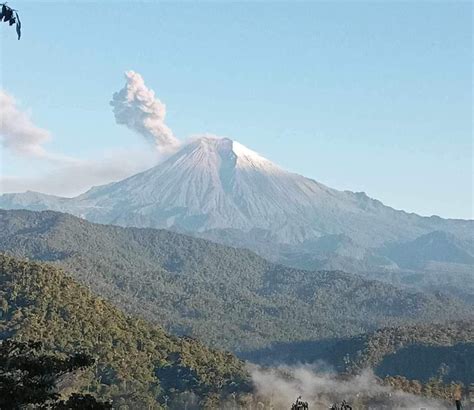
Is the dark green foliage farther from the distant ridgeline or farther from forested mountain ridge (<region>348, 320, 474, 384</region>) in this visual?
forested mountain ridge (<region>348, 320, 474, 384</region>)

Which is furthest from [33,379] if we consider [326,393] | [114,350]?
[326,393]

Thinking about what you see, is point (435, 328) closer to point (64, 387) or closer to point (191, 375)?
point (191, 375)

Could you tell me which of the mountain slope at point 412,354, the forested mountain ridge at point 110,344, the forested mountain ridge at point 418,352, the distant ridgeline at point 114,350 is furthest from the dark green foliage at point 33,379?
the forested mountain ridge at point 418,352

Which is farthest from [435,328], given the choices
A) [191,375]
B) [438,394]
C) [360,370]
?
[191,375]

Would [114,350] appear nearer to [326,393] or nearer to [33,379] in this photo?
[326,393]

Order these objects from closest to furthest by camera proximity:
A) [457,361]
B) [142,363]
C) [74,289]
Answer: [142,363]
[74,289]
[457,361]

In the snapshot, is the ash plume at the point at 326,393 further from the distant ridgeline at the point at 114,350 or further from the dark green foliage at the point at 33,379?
the dark green foliage at the point at 33,379

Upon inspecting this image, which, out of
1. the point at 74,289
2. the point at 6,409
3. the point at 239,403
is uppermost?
the point at 74,289
